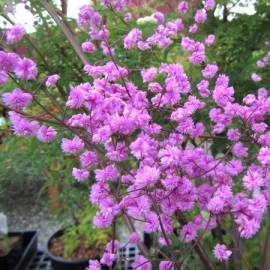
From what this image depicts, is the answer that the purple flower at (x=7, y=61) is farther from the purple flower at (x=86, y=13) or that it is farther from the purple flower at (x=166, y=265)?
the purple flower at (x=166, y=265)

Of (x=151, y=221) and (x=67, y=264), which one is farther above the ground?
(x=151, y=221)

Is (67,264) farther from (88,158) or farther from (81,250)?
(88,158)

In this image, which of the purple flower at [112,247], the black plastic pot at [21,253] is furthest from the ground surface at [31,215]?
the purple flower at [112,247]

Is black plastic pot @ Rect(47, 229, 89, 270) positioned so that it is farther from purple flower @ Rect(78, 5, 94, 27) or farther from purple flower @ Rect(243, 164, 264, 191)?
purple flower @ Rect(243, 164, 264, 191)

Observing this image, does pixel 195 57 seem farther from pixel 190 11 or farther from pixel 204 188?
pixel 190 11

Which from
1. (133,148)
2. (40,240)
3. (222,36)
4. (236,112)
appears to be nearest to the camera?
(133,148)

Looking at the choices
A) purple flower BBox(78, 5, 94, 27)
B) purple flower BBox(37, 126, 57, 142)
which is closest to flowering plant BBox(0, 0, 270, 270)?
purple flower BBox(37, 126, 57, 142)

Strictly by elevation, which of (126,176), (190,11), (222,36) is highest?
(190,11)

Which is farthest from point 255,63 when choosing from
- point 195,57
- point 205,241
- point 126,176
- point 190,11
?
point 126,176

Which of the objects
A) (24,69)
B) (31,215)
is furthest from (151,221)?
(31,215)
